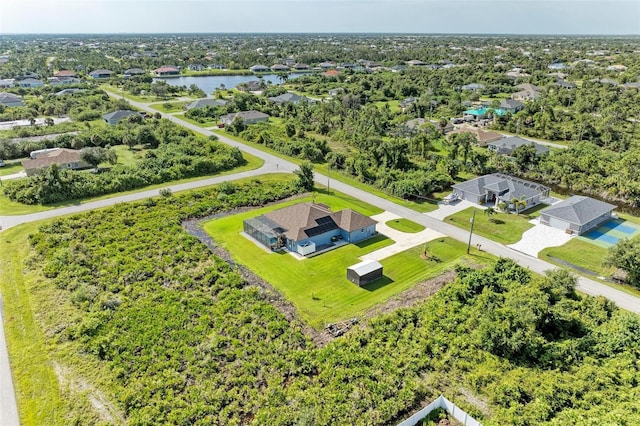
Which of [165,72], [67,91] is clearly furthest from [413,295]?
[165,72]

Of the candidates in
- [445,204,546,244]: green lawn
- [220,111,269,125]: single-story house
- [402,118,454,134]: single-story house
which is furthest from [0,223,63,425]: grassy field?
[402,118,454,134]: single-story house

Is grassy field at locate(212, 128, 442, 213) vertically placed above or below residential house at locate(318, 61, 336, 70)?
below

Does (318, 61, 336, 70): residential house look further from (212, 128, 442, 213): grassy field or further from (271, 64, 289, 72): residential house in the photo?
(212, 128, 442, 213): grassy field

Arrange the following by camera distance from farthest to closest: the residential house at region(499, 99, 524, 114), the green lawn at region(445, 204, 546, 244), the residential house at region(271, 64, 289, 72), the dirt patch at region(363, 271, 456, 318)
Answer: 1. the residential house at region(271, 64, 289, 72)
2. the residential house at region(499, 99, 524, 114)
3. the green lawn at region(445, 204, 546, 244)
4. the dirt patch at region(363, 271, 456, 318)

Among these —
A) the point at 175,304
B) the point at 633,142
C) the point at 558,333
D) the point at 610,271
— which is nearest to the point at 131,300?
the point at 175,304

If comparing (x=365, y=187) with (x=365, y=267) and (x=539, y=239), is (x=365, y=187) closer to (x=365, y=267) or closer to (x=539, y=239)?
(x=539, y=239)

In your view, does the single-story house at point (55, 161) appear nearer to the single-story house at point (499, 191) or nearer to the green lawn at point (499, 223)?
the green lawn at point (499, 223)

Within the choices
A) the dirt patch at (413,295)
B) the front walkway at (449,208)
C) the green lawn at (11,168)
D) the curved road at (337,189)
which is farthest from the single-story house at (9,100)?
the dirt patch at (413,295)
